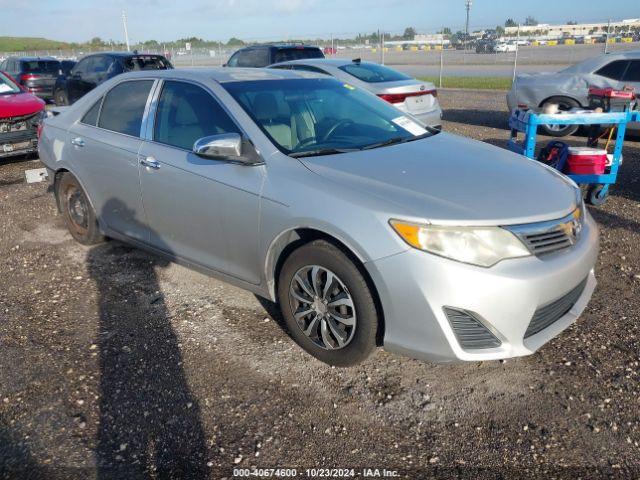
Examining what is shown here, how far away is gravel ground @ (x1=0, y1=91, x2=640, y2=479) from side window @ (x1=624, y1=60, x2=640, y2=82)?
7016 mm

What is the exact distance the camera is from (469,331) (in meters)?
2.77

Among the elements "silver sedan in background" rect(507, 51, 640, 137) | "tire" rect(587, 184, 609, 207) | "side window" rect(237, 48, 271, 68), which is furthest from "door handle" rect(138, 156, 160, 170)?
"side window" rect(237, 48, 271, 68)

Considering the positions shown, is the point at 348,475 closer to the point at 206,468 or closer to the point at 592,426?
the point at 206,468

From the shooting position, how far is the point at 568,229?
3.06 meters

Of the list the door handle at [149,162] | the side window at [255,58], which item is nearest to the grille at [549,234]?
the door handle at [149,162]

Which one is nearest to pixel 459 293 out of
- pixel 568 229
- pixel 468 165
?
pixel 568 229

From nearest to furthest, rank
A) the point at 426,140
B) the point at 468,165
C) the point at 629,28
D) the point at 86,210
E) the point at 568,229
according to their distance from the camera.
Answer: the point at 568,229 < the point at 468,165 < the point at 426,140 < the point at 86,210 < the point at 629,28

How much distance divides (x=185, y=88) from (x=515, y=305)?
2.69m

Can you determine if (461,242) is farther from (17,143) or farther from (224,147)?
(17,143)

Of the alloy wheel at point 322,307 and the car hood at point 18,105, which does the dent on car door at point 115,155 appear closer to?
the alloy wheel at point 322,307

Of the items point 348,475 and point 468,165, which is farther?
point 468,165

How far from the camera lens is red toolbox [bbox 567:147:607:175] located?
Answer: 5.73 m

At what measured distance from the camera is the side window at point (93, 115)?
4.79 metres

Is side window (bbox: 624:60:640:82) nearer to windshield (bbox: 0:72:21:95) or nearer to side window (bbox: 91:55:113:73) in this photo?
windshield (bbox: 0:72:21:95)
